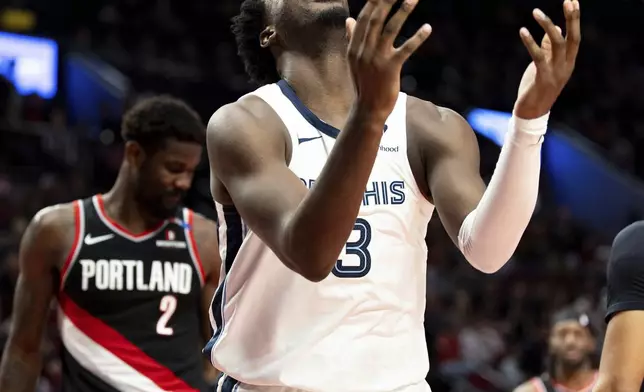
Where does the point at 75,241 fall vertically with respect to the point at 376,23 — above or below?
below

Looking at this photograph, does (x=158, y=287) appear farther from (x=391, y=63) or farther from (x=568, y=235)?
(x=568, y=235)

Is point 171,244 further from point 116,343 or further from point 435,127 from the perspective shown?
point 435,127

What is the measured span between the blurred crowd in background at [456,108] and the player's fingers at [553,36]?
6106 millimetres

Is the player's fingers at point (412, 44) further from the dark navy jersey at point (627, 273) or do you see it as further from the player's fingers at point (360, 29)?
the dark navy jersey at point (627, 273)

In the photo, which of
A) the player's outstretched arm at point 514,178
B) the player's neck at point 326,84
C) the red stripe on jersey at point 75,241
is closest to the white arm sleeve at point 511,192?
the player's outstretched arm at point 514,178

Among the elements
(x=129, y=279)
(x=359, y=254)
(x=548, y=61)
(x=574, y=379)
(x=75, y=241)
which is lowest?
(x=574, y=379)

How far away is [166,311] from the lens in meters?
4.45

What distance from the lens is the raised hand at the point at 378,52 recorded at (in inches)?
78.0

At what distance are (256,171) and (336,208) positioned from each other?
40 cm

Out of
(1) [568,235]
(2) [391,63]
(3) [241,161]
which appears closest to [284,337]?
(3) [241,161]

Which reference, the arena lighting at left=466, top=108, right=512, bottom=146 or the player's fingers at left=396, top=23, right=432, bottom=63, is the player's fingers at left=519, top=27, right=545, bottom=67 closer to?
the player's fingers at left=396, top=23, right=432, bottom=63

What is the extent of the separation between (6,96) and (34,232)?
347 inches

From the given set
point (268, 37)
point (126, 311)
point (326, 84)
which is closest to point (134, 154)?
point (126, 311)

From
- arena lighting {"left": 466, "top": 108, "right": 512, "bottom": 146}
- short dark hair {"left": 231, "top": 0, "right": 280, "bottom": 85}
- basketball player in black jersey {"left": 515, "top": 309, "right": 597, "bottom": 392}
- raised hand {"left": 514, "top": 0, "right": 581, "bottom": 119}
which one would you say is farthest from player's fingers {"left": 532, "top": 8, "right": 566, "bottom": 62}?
arena lighting {"left": 466, "top": 108, "right": 512, "bottom": 146}
